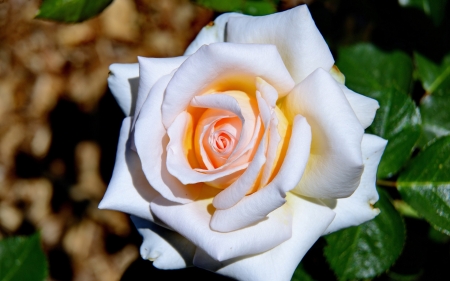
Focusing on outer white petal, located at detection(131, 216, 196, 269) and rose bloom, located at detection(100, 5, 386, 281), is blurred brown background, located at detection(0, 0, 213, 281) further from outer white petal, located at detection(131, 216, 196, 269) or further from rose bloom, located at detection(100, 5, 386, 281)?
rose bloom, located at detection(100, 5, 386, 281)

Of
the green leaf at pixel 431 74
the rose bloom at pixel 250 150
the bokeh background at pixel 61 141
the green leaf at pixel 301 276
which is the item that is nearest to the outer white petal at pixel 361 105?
the rose bloom at pixel 250 150

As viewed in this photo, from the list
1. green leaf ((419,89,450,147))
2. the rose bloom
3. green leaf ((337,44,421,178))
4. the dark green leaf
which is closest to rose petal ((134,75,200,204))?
the rose bloom

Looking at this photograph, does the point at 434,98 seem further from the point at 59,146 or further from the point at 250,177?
the point at 59,146

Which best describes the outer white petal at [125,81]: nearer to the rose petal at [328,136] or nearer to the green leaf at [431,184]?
the rose petal at [328,136]

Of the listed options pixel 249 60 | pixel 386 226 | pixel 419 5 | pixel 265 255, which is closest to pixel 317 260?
pixel 386 226

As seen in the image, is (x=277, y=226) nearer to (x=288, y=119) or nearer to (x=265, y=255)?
(x=265, y=255)
